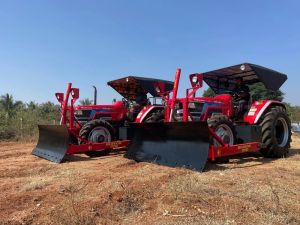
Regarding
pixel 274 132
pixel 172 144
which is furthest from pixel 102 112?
pixel 274 132

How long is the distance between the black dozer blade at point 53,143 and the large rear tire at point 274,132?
448cm

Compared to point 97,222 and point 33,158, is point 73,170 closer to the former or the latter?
point 33,158

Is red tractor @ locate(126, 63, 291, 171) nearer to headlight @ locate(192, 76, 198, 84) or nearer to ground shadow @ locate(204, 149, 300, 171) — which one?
headlight @ locate(192, 76, 198, 84)

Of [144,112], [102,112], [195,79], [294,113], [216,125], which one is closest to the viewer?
[216,125]

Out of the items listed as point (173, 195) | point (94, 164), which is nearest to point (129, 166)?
point (94, 164)

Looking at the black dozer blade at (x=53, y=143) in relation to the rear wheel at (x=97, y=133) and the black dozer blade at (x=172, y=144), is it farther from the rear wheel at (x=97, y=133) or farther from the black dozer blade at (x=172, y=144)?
the black dozer blade at (x=172, y=144)

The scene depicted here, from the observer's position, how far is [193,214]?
11.8ft

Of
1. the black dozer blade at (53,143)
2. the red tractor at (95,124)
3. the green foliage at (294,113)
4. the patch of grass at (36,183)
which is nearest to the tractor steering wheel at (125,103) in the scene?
the red tractor at (95,124)

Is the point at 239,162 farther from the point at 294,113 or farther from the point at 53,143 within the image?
the point at 294,113

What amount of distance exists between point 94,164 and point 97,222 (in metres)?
3.84

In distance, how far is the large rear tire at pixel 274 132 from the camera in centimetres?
774

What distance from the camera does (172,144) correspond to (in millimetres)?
6652

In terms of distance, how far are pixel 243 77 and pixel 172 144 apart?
350 cm

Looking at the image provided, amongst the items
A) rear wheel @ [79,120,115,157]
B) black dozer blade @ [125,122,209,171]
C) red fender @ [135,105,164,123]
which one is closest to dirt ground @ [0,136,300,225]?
black dozer blade @ [125,122,209,171]
